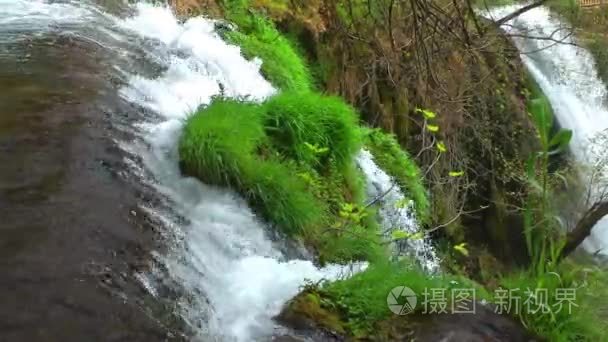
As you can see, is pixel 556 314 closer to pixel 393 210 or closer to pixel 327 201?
pixel 327 201

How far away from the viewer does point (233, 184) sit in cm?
424

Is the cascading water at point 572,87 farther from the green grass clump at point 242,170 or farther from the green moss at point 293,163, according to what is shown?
the green grass clump at point 242,170

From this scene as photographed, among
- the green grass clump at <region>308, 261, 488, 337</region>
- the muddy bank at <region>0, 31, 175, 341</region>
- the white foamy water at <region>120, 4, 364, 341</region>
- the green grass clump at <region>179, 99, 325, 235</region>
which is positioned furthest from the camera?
the green grass clump at <region>179, 99, 325, 235</region>

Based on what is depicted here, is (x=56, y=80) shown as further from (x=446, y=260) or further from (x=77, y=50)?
(x=446, y=260)

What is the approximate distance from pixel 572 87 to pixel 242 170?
9244 millimetres

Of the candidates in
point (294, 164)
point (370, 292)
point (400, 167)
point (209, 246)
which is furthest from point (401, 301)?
point (400, 167)

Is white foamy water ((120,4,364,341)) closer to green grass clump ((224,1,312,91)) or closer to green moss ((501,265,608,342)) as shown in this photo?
green grass clump ((224,1,312,91))

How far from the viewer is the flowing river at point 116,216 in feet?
9.43

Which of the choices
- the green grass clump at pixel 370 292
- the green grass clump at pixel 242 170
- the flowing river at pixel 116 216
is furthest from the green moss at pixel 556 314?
the green grass clump at pixel 242 170

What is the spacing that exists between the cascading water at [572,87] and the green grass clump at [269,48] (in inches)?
198

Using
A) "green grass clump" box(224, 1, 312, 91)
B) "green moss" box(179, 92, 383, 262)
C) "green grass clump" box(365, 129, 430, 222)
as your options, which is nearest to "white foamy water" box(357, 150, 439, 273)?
"green grass clump" box(365, 129, 430, 222)

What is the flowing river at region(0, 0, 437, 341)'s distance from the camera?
287 centimetres

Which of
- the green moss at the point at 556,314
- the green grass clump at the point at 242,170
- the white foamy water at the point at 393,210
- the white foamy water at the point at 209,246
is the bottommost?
the white foamy water at the point at 393,210

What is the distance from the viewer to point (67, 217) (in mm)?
3332
